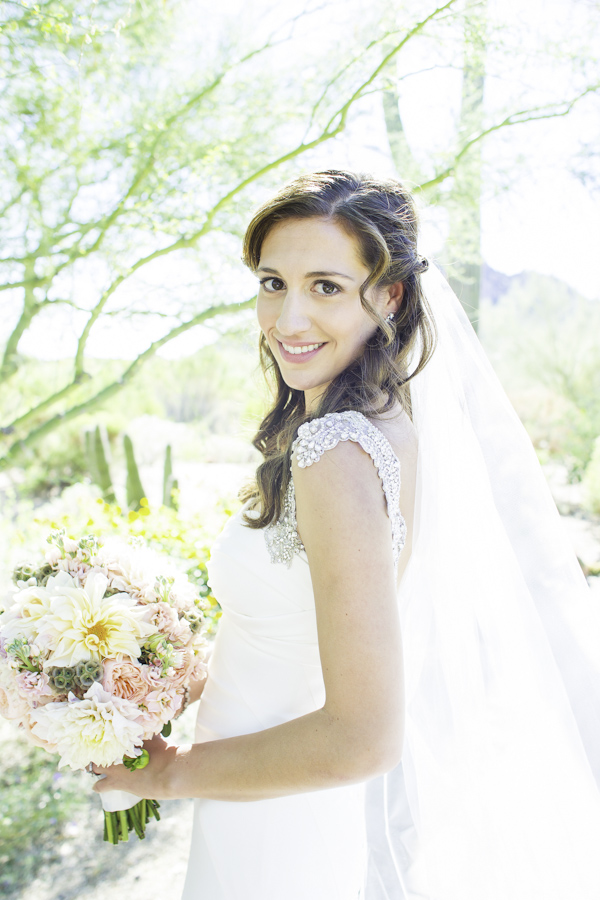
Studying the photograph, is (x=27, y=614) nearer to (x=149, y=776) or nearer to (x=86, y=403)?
(x=149, y=776)

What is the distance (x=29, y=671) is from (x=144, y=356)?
415cm

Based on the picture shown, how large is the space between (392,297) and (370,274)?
0.50 ft

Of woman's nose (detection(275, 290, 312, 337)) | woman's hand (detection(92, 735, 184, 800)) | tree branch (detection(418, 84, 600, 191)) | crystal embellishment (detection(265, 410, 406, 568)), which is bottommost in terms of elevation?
woman's hand (detection(92, 735, 184, 800))

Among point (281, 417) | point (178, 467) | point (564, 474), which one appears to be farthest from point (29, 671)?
point (564, 474)

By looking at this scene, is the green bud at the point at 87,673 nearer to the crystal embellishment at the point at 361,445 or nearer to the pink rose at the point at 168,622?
→ the pink rose at the point at 168,622

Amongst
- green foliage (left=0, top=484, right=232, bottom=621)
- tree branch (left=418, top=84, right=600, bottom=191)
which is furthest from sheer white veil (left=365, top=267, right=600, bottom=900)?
tree branch (left=418, top=84, right=600, bottom=191)

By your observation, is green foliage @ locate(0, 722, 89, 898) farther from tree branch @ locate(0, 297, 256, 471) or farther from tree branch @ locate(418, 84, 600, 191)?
tree branch @ locate(418, 84, 600, 191)

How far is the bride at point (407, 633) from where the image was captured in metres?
1.31

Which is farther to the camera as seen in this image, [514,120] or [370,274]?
[514,120]

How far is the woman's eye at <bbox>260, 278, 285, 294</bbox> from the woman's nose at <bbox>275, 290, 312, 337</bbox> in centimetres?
11

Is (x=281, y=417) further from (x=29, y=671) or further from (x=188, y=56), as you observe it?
(x=188, y=56)

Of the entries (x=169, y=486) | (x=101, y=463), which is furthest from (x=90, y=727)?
(x=101, y=463)

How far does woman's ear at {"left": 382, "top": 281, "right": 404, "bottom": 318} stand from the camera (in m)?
1.48

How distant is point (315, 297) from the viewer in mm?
1372
